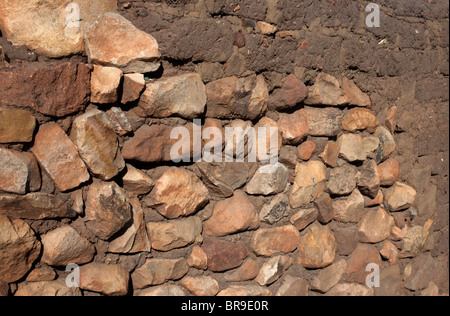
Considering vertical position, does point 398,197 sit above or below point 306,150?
below

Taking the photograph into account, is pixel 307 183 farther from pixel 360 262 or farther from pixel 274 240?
pixel 360 262

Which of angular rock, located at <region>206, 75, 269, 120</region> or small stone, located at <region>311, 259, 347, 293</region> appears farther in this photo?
small stone, located at <region>311, 259, 347, 293</region>

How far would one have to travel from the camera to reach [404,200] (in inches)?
98.8

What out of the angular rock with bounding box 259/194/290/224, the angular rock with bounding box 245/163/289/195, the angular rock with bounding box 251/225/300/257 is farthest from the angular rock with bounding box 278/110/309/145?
the angular rock with bounding box 251/225/300/257

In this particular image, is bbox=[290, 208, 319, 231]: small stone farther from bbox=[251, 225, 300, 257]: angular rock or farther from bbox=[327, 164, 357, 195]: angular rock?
bbox=[327, 164, 357, 195]: angular rock

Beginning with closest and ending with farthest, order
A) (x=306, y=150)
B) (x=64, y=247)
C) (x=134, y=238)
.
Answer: (x=64, y=247), (x=134, y=238), (x=306, y=150)

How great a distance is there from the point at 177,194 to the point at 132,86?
45 centimetres

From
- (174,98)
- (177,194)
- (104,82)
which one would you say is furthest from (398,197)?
(104,82)

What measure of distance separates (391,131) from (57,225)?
6.11 ft

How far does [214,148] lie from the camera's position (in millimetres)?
1758

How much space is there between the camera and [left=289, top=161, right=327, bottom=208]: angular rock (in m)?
2.04

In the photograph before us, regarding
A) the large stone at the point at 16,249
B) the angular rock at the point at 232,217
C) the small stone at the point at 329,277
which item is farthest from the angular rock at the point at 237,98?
the small stone at the point at 329,277

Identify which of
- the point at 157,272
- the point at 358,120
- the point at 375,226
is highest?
the point at 358,120

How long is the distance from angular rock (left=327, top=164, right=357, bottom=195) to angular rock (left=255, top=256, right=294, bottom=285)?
1.47 feet
